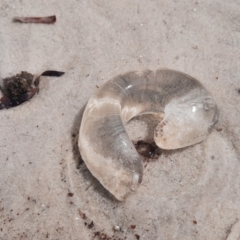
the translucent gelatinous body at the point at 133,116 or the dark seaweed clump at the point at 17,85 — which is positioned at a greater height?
the translucent gelatinous body at the point at 133,116

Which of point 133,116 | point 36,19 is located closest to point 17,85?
point 36,19

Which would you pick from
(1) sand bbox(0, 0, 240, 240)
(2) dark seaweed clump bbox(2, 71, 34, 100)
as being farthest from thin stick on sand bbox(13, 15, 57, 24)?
(2) dark seaweed clump bbox(2, 71, 34, 100)

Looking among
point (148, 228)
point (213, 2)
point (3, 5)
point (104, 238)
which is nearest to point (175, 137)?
point (148, 228)

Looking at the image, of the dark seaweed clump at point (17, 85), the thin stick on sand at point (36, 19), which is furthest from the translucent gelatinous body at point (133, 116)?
the thin stick on sand at point (36, 19)

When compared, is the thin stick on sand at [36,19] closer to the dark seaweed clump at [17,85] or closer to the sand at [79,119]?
the sand at [79,119]

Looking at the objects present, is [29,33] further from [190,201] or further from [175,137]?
[190,201]

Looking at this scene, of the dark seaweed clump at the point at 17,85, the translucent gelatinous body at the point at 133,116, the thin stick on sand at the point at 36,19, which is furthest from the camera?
the thin stick on sand at the point at 36,19

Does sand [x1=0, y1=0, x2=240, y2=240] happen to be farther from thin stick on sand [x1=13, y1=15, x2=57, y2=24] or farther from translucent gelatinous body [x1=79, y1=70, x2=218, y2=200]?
translucent gelatinous body [x1=79, y1=70, x2=218, y2=200]
